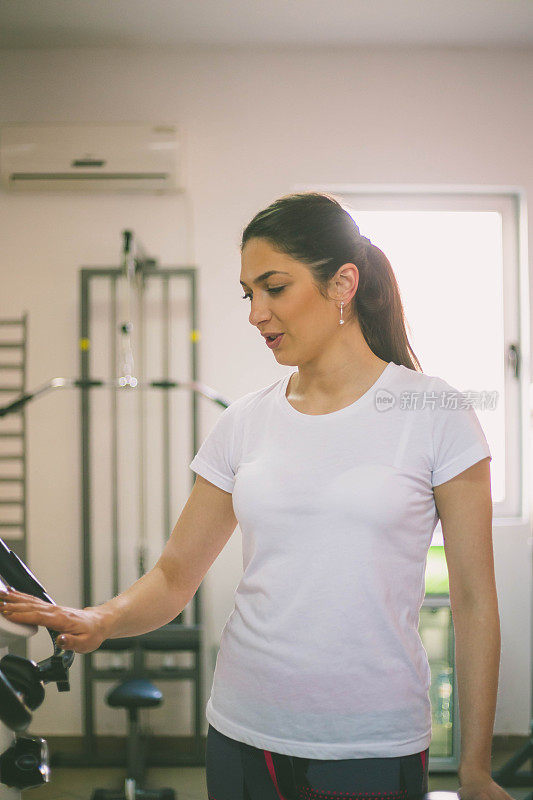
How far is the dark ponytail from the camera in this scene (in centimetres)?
101

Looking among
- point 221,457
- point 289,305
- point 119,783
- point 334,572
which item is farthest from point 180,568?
point 119,783

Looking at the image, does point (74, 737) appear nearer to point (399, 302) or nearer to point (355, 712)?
point (355, 712)

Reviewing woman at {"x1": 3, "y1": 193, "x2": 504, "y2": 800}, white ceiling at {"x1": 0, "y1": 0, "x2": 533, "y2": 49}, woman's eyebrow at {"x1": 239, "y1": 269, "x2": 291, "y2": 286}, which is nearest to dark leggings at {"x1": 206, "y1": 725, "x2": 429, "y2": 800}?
woman at {"x1": 3, "y1": 193, "x2": 504, "y2": 800}

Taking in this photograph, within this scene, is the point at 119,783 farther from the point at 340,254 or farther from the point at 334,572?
the point at 340,254

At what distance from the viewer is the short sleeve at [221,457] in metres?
1.05

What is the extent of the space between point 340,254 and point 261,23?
6.68 ft

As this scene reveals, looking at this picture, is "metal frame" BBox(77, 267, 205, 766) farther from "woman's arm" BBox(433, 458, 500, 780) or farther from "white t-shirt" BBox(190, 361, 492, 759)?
"woman's arm" BBox(433, 458, 500, 780)

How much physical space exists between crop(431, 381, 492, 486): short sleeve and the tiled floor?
2.03 m

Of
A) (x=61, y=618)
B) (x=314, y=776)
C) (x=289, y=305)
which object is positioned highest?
(x=289, y=305)

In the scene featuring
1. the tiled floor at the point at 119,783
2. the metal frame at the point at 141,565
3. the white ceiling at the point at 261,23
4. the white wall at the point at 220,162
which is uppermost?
the white ceiling at the point at 261,23

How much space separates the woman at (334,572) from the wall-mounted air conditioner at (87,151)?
191cm

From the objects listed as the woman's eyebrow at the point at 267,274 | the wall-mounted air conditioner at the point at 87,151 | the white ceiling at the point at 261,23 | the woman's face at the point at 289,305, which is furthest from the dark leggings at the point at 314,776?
the white ceiling at the point at 261,23

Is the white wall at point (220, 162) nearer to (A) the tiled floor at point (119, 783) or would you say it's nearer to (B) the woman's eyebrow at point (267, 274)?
(A) the tiled floor at point (119, 783)

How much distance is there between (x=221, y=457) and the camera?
1061 millimetres
